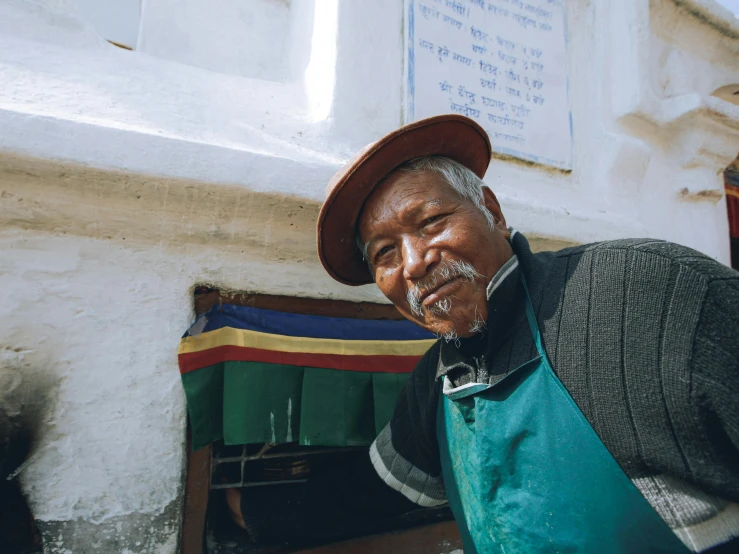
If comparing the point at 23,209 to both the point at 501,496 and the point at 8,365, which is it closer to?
the point at 8,365

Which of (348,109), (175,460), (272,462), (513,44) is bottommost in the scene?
(272,462)

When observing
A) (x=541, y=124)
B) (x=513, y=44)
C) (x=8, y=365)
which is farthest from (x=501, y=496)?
(x=513, y=44)

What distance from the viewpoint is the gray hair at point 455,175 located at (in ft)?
5.11

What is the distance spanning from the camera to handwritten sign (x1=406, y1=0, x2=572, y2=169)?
8.05 feet

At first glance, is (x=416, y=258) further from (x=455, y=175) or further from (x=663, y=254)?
(x=663, y=254)

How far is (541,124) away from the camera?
270 cm

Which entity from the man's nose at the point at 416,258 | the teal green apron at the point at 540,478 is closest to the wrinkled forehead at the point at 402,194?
the man's nose at the point at 416,258

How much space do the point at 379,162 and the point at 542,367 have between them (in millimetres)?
800

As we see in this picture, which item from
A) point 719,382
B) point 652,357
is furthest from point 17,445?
point 719,382

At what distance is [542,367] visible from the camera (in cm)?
127

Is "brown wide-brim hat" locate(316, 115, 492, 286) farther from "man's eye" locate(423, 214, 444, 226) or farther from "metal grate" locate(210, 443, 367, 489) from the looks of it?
"metal grate" locate(210, 443, 367, 489)

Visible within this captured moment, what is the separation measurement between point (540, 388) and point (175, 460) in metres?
1.34

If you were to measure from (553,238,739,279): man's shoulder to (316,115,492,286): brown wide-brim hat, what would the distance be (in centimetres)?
58

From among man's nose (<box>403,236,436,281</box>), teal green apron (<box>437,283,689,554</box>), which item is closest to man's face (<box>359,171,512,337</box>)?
man's nose (<box>403,236,436,281</box>)
